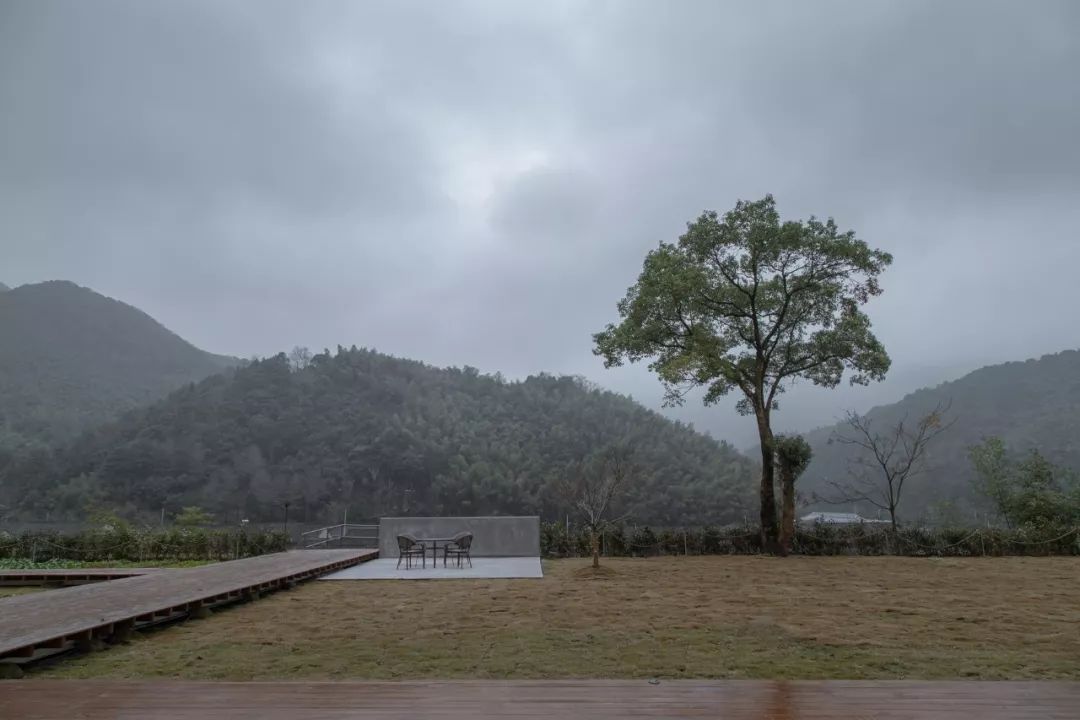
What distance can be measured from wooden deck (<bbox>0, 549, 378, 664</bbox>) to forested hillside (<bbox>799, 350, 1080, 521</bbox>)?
104ft

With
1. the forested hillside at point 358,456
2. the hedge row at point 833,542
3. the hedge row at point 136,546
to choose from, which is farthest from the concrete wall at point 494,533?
the forested hillside at point 358,456

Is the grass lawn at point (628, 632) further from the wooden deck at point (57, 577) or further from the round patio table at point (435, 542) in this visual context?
the wooden deck at point (57, 577)

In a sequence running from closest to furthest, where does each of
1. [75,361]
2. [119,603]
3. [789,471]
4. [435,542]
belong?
1. [119,603]
2. [435,542]
3. [789,471]
4. [75,361]

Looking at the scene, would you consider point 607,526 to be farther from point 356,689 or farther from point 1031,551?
point 356,689

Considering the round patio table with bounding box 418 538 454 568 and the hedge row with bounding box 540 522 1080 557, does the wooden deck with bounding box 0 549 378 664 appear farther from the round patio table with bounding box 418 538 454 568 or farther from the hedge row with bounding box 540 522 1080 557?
the hedge row with bounding box 540 522 1080 557

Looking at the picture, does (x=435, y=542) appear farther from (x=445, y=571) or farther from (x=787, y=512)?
(x=787, y=512)

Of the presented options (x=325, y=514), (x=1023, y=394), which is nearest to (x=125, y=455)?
(x=325, y=514)

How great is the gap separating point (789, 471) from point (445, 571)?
7.06 metres

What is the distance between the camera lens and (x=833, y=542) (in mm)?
13625

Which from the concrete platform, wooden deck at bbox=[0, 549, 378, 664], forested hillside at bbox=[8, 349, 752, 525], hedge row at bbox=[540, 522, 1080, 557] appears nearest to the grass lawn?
wooden deck at bbox=[0, 549, 378, 664]

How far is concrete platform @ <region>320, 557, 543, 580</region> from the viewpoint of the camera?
9.59 meters

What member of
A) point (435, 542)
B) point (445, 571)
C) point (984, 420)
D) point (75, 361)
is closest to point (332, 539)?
point (435, 542)

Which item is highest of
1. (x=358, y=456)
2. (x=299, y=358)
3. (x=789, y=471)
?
(x=299, y=358)

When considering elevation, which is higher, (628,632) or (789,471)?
(789,471)
